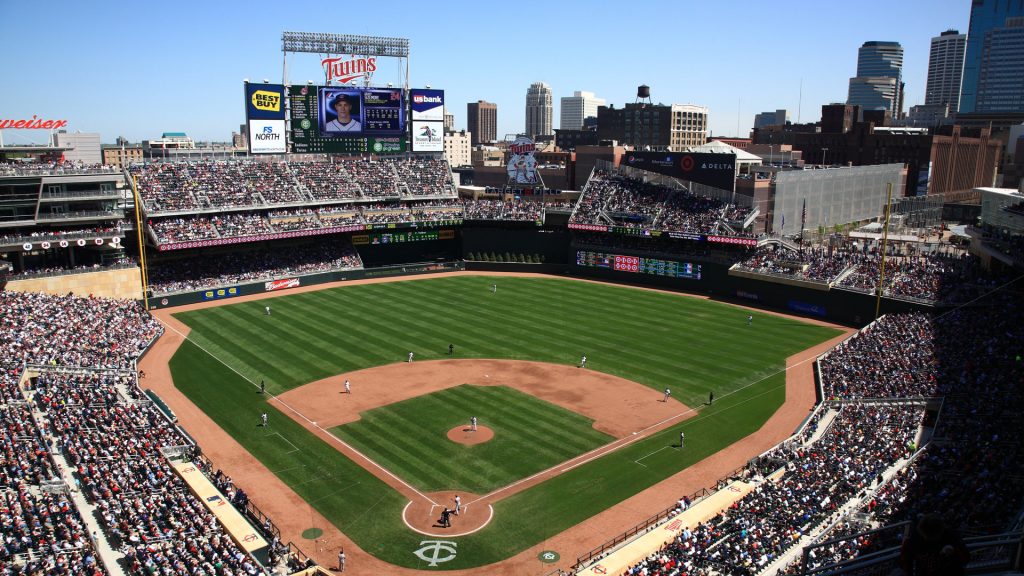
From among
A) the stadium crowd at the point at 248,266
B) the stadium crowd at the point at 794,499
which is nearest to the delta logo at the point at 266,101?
the stadium crowd at the point at 248,266

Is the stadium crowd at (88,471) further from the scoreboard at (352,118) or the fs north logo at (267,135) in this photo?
the scoreboard at (352,118)

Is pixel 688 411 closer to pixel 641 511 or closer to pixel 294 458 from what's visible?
pixel 641 511

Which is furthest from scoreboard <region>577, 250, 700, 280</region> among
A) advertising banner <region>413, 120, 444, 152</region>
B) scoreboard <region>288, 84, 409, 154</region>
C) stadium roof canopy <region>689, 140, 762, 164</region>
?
scoreboard <region>288, 84, 409, 154</region>

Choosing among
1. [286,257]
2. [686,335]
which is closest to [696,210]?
[686,335]

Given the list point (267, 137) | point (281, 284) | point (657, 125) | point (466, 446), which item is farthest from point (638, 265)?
point (657, 125)

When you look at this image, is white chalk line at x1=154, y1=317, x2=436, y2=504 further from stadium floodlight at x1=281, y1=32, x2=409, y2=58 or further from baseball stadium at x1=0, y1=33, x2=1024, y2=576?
stadium floodlight at x1=281, y1=32, x2=409, y2=58
